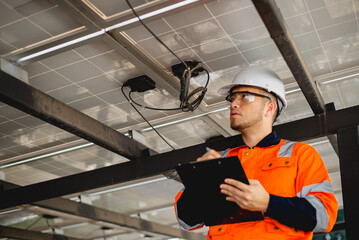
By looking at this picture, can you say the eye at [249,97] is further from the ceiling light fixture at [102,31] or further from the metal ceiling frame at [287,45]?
the ceiling light fixture at [102,31]

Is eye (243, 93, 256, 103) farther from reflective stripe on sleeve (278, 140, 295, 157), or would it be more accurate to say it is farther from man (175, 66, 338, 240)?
reflective stripe on sleeve (278, 140, 295, 157)

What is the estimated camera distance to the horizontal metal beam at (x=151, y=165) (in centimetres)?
573

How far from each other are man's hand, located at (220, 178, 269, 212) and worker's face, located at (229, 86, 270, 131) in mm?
675

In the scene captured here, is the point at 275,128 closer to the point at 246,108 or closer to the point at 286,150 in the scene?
the point at 246,108

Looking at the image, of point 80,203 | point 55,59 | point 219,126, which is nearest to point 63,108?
point 55,59

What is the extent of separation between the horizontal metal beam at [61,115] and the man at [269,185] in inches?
107

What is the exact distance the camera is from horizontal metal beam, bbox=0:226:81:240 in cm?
1087

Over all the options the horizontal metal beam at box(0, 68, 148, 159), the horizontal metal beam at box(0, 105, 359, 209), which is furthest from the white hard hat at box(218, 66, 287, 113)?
the horizontal metal beam at box(0, 68, 148, 159)

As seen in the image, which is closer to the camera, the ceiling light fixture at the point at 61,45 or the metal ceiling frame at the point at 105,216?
the ceiling light fixture at the point at 61,45

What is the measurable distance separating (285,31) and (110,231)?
9.63 meters

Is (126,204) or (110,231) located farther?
(110,231)

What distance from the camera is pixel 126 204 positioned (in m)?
10.8

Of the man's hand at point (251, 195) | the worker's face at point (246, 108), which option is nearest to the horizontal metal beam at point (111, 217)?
the worker's face at point (246, 108)

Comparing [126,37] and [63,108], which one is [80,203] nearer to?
[63,108]
